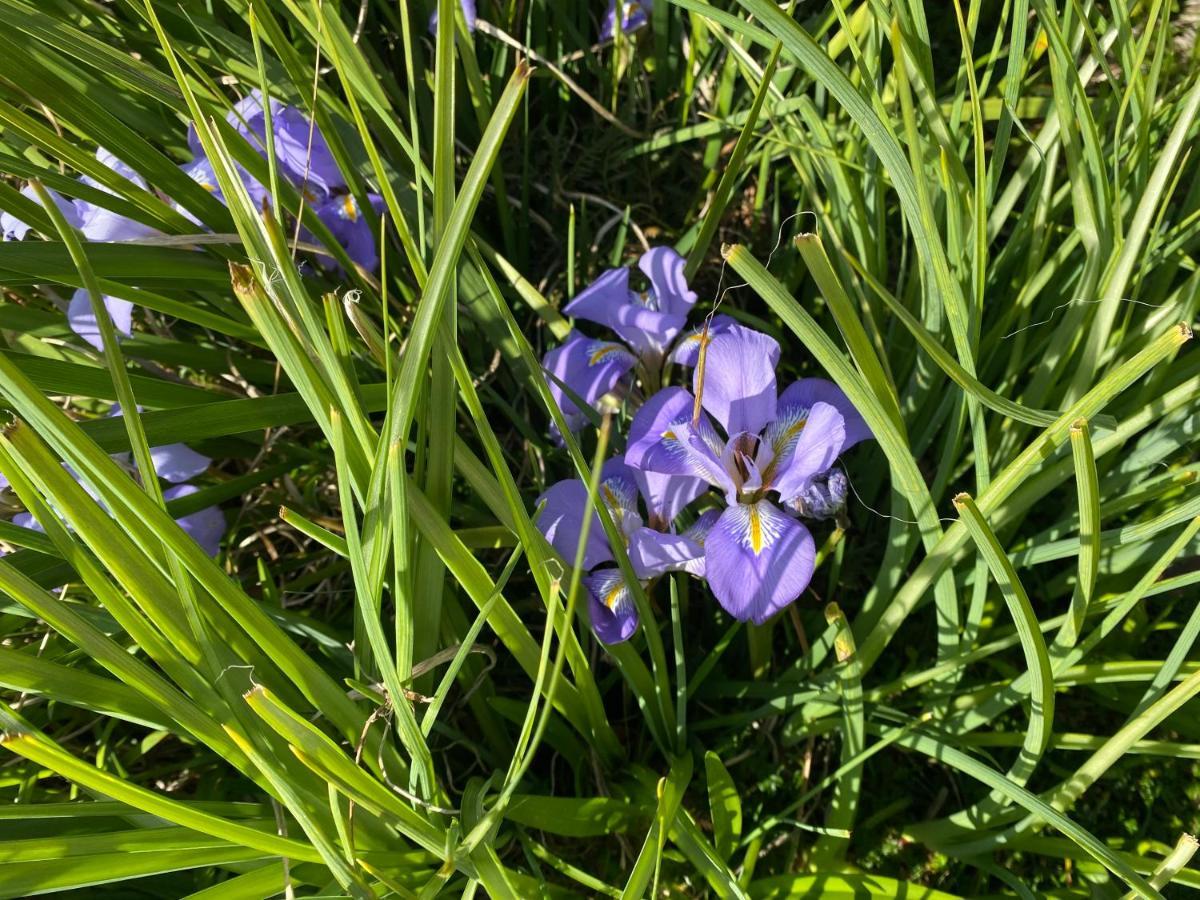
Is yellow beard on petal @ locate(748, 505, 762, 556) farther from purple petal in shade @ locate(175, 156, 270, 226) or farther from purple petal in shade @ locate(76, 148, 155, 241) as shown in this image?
purple petal in shade @ locate(76, 148, 155, 241)

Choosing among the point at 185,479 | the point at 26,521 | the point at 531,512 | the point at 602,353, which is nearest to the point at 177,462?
the point at 185,479

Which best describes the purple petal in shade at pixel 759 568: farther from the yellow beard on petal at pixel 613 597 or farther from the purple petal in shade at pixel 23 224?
the purple petal in shade at pixel 23 224

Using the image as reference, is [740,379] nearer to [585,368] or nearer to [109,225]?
[585,368]

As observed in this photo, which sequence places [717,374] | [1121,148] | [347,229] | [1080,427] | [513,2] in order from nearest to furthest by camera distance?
[1080,427], [717,374], [1121,148], [347,229], [513,2]

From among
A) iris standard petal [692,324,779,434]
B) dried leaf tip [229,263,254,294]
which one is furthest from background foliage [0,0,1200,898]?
iris standard petal [692,324,779,434]

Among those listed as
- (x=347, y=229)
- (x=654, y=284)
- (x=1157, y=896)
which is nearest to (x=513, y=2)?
(x=347, y=229)

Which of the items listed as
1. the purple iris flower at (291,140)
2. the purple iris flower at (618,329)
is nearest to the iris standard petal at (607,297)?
the purple iris flower at (618,329)

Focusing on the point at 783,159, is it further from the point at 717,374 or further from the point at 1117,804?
the point at 1117,804
